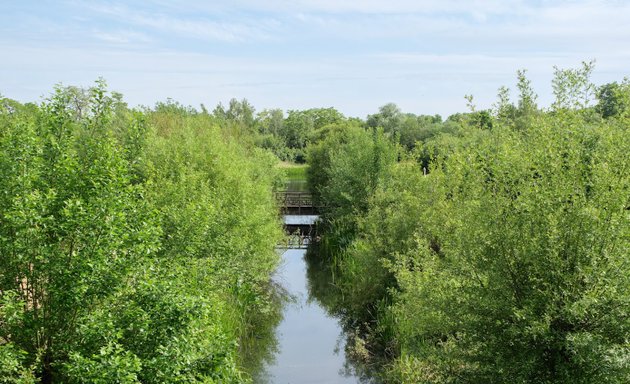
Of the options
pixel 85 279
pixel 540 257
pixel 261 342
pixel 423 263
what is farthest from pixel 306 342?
pixel 85 279

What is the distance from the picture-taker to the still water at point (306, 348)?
845 inches

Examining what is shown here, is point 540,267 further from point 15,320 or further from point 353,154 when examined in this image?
point 353,154

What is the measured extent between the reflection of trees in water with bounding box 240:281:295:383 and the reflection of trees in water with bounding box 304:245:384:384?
2.85 m

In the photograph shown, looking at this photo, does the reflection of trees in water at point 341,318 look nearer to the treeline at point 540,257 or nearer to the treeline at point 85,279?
the treeline at point 540,257

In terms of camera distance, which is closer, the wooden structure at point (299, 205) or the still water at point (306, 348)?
the still water at point (306, 348)

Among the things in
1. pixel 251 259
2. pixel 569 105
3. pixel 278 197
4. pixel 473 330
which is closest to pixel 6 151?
pixel 473 330

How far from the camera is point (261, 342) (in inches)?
954

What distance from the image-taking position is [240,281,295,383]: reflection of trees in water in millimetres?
21580

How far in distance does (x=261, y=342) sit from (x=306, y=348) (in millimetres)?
2065

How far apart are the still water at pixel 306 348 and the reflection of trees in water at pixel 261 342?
0.57 feet

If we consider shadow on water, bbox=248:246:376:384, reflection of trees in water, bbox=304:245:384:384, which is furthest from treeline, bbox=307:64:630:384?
shadow on water, bbox=248:246:376:384

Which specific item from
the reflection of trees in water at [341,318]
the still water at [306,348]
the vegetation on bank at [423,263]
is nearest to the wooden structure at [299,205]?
the reflection of trees in water at [341,318]

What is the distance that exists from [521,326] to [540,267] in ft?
4.28

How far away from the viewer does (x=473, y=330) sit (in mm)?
12602
